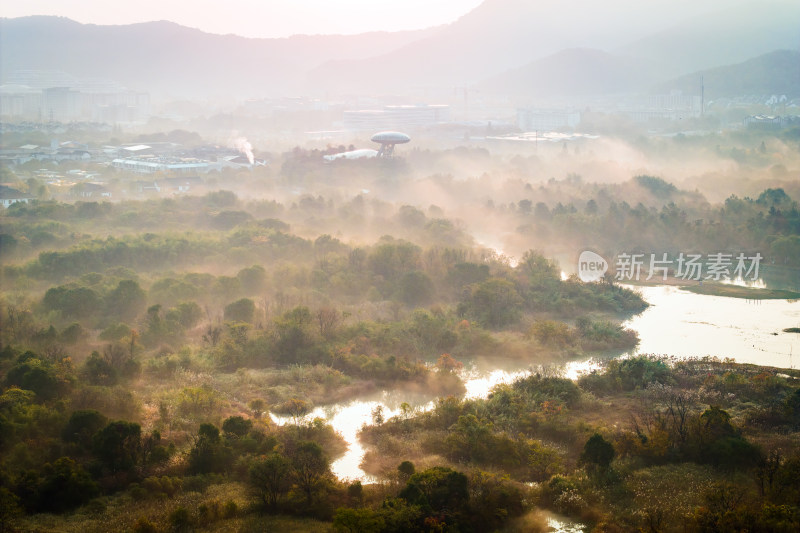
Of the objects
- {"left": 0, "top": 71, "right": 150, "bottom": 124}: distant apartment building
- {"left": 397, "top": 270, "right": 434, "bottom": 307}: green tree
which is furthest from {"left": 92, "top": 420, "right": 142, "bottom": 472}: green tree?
{"left": 0, "top": 71, "right": 150, "bottom": 124}: distant apartment building

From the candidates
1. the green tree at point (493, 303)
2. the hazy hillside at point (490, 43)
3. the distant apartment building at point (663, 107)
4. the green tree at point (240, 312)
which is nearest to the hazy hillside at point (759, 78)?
the distant apartment building at point (663, 107)

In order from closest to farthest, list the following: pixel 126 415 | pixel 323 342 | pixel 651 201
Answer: pixel 126 415 < pixel 323 342 < pixel 651 201

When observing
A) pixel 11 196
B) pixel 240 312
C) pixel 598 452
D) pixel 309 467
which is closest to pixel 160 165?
pixel 11 196

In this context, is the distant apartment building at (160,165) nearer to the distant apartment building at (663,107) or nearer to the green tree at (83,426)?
the green tree at (83,426)

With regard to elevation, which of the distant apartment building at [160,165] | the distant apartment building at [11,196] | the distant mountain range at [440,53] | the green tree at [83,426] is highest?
the distant mountain range at [440,53]

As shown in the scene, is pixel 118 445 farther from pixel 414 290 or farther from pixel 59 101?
pixel 59 101

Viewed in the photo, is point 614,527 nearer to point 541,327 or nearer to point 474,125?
point 541,327

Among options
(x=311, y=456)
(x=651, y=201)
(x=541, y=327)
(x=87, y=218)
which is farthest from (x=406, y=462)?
(x=651, y=201)
